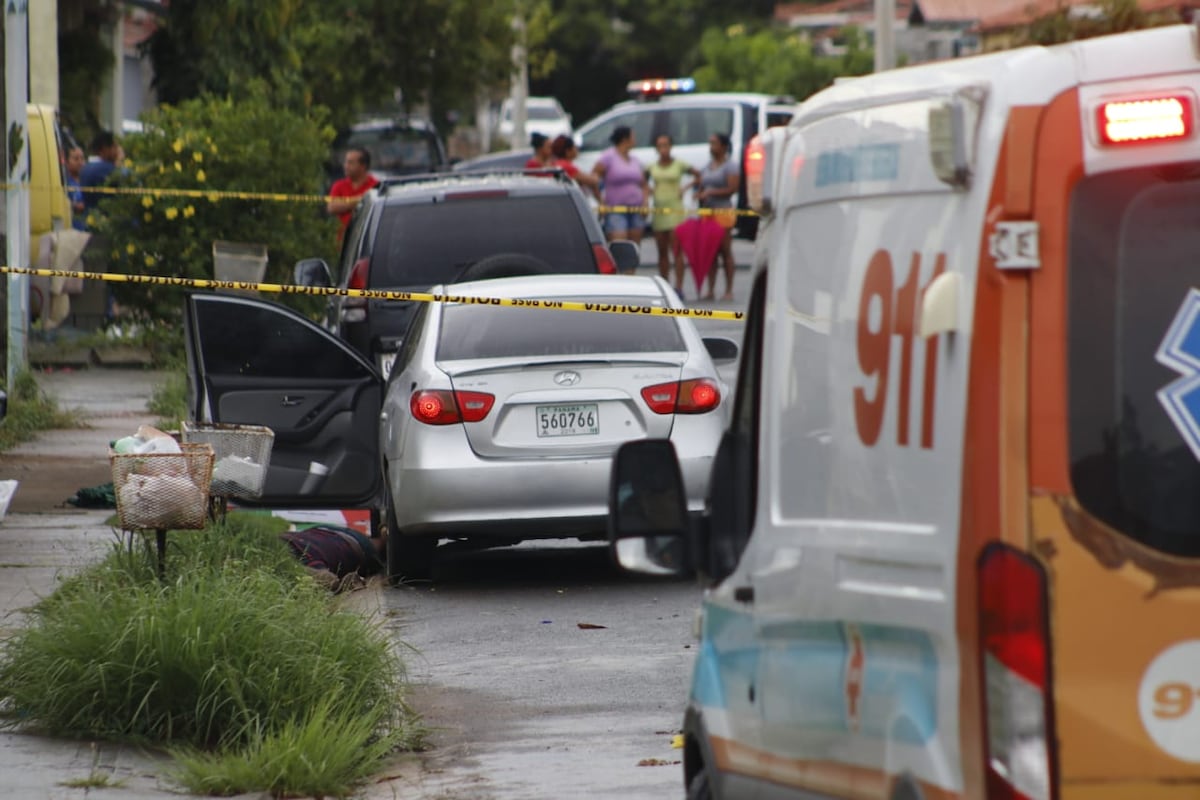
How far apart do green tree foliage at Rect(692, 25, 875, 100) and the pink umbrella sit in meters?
29.4

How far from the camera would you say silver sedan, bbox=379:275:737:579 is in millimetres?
9820

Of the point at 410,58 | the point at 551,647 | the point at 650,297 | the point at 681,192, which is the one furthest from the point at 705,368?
the point at 410,58

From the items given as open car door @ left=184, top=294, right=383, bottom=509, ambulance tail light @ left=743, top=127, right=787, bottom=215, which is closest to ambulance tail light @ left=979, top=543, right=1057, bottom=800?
ambulance tail light @ left=743, top=127, right=787, bottom=215

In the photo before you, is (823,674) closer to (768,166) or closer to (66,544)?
(768,166)

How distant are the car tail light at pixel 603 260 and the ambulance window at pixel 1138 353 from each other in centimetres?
991

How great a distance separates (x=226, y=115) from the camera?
19.6 meters

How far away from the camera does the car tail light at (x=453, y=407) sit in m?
9.91

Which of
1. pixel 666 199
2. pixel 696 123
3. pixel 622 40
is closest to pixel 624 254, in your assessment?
pixel 666 199

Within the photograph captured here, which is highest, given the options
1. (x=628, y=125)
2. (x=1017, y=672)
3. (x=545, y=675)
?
(x=628, y=125)

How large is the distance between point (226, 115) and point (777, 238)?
15.8m

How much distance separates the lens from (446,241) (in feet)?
44.5

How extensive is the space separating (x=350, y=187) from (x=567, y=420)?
1068 cm

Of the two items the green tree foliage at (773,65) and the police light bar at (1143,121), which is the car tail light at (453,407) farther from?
the green tree foliage at (773,65)

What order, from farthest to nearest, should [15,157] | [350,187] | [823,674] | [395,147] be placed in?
[395,147] → [350,187] → [15,157] → [823,674]
